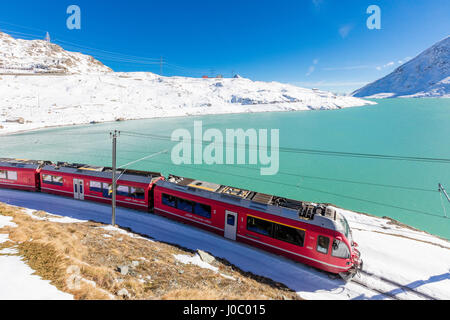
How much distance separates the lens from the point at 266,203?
1363 cm

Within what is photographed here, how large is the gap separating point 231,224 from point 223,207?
1246mm

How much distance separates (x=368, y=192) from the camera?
29.4m

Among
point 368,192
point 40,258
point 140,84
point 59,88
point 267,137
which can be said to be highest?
point 140,84

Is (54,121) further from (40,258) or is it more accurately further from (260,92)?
(260,92)

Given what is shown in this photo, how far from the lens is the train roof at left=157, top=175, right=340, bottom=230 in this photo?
1196 centimetres

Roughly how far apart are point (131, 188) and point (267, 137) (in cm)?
5065

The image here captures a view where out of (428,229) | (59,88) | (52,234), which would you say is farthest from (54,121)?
(428,229)

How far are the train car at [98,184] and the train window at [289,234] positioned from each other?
35.1 feet

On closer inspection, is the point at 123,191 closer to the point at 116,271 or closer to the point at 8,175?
the point at 116,271

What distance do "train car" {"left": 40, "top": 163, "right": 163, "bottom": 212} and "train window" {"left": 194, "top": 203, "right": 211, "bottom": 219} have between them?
15.5 ft

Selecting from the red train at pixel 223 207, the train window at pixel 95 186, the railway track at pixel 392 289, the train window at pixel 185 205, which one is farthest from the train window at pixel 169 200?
the railway track at pixel 392 289

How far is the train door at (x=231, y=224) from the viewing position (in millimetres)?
14492

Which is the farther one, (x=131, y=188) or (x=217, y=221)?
(x=131, y=188)

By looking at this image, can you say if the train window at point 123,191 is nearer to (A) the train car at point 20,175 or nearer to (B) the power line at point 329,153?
(A) the train car at point 20,175
